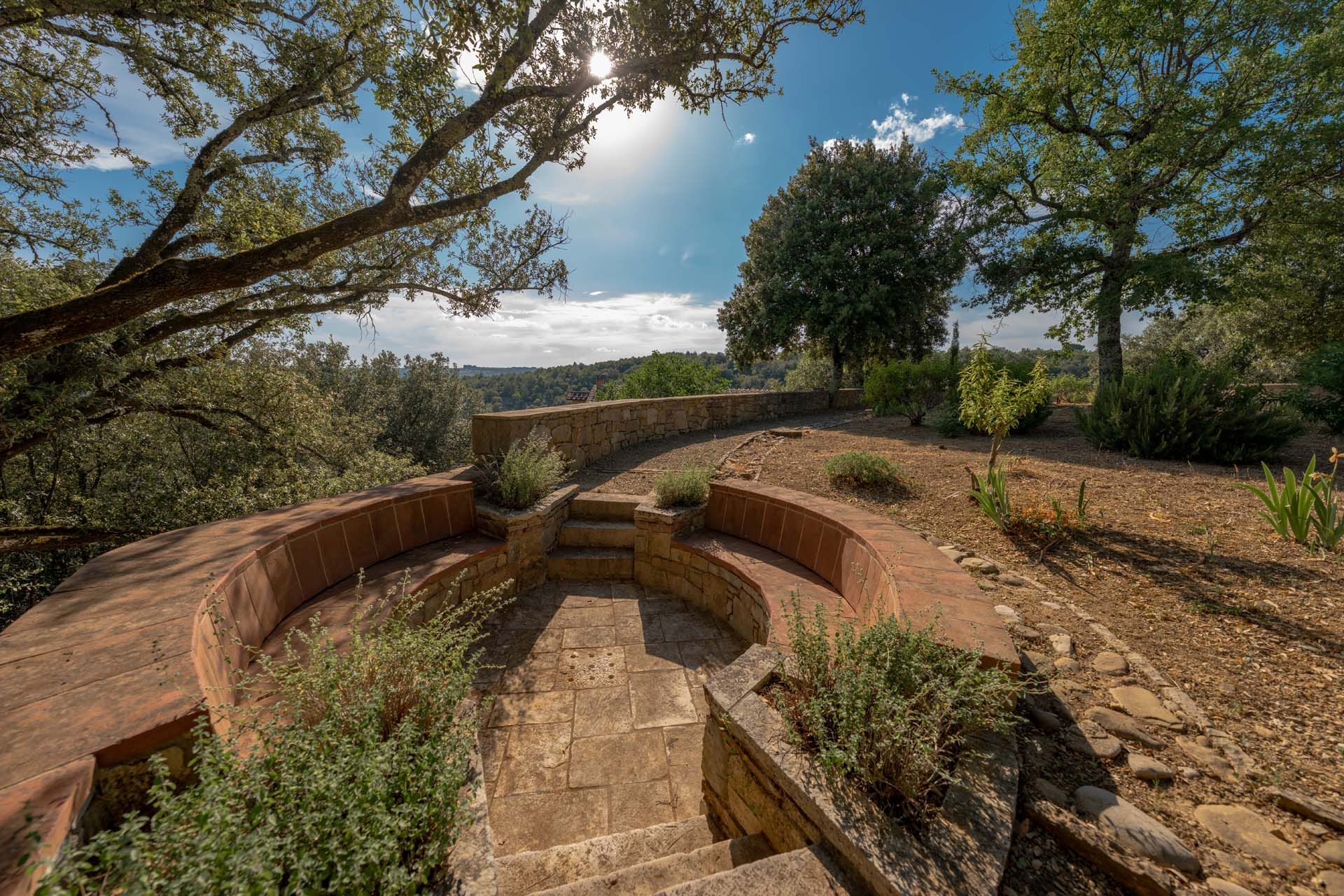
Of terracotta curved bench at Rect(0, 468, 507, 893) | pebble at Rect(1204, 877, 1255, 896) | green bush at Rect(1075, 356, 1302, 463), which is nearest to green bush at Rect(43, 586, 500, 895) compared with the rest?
terracotta curved bench at Rect(0, 468, 507, 893)

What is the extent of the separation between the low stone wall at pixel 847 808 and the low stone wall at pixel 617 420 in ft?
11.4

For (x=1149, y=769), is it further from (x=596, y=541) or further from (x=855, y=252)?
(x=855, y=252)

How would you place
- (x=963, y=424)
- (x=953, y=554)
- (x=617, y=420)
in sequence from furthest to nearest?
(x=963, y=424) < (x=617, y=420) < (x=953, y=554)

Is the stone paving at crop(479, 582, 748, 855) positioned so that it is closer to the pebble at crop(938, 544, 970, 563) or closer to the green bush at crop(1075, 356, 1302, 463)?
the pebble at crop(938, 544, 970, 563)

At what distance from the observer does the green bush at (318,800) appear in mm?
882

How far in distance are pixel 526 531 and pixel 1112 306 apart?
1181 cm

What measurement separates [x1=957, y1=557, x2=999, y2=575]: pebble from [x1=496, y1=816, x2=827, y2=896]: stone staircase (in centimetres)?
234

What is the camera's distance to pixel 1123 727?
1795 millimetres

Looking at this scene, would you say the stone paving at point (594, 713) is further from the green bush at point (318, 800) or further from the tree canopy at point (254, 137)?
the tree canopy at point (254, 137)

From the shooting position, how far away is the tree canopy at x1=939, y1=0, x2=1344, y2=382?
25.2ft

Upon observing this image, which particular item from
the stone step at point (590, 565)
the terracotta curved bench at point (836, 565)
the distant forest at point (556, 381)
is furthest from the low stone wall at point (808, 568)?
the distant forest at point (556, 381)

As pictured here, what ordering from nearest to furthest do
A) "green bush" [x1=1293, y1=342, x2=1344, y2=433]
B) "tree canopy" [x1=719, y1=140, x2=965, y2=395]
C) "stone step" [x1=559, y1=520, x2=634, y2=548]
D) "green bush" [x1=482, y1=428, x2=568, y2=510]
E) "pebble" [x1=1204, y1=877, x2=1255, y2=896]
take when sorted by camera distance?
"pebble" [x1=1204, y1=877, x2=1255, y2=896] → "green bush" [x1=482, y1=428, x2=568, y2=510] → "stone step" [x1=559, y1=520, x2=634, y2=548] → "green bush" [x1=1293, y1=342, x2=1344, y2=433] → "tree canopy" [x1=719, y1=140, x2=965, y2=395]

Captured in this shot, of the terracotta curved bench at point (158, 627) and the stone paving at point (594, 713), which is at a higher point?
the terracotta curved bench at point (158, 627)

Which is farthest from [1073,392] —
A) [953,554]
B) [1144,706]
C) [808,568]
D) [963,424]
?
[1144,706]
